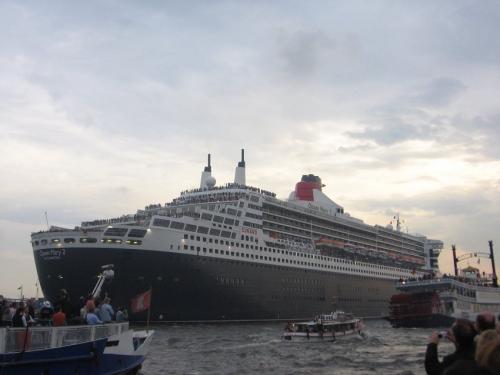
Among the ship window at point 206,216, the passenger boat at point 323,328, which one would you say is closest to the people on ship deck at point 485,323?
the passenger boat at point 323,328

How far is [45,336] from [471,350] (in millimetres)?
12480

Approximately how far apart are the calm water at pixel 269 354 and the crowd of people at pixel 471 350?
20.1 meters

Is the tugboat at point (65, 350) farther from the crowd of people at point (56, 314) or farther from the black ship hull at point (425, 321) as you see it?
the black ship hull at point (425, 321)

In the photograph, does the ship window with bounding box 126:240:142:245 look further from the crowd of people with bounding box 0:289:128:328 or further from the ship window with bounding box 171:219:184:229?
the crowd of people with bounding box 0:289:128:328

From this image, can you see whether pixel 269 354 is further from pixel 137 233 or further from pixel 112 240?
pixel 112 240

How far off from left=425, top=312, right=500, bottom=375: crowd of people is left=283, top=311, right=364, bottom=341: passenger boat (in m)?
36.3

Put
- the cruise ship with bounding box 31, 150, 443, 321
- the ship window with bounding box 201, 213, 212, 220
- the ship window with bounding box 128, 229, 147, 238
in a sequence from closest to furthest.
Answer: the cruise ship with bounding box 31, 150, 443, 321
the ship window with bounding box 128, 229, 147, 238
the ship window with bounding box 201, 213, 212, 220

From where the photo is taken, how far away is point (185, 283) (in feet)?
163

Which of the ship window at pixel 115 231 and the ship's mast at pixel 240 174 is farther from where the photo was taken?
the ship's mast at pixel 240 174

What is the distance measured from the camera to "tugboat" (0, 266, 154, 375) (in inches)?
539

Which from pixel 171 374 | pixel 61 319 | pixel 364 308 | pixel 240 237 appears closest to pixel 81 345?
pixel 61 319

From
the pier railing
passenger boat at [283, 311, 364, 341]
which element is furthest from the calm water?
the pier railing

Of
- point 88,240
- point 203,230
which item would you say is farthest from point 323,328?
point 88,240

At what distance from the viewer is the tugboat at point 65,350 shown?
539 inches
